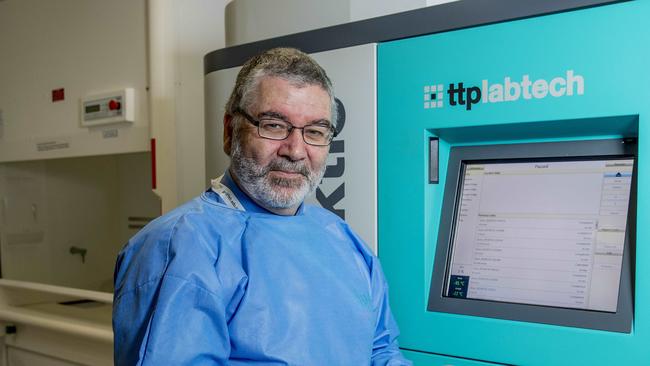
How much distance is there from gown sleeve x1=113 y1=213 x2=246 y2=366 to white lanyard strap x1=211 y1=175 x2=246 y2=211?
0.12 m

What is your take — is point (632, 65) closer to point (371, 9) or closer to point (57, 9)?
point (371, 9)

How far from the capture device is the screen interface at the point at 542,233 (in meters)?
1.17

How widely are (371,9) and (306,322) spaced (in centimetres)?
86

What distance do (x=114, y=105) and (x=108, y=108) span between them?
37mm

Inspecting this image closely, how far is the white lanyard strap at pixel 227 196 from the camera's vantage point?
113 cm

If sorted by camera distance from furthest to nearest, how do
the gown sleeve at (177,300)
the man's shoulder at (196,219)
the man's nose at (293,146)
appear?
1. the man's nose at (293,146)
2. the man's shoulder at (196,219)
3. the gown sleeve at (177,300)

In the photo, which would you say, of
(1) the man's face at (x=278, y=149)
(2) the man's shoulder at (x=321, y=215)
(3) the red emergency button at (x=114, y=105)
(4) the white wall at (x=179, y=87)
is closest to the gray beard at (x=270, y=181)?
(1) the man's face at (x=278, y=149)

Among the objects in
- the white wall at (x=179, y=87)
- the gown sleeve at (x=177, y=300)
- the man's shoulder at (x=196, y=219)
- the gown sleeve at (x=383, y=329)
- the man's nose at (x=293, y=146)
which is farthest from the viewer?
the white wall at (x=179, y=87)

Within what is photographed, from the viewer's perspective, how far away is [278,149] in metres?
1.12

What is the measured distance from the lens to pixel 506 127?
4.13 feet

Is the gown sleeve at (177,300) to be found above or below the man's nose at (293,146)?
below

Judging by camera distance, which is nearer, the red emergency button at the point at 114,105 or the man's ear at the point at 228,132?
the man's ear at the point at 228,132

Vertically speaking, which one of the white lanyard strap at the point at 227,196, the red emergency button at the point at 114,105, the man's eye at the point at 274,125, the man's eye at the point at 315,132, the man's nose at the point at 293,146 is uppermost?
the red emergency button at the point at 114,105

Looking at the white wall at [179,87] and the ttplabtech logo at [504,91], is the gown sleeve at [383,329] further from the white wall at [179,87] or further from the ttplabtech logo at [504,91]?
the white wall at [179,87]
